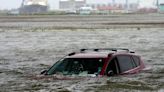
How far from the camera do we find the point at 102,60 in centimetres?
1573

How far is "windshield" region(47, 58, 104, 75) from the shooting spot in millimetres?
15664

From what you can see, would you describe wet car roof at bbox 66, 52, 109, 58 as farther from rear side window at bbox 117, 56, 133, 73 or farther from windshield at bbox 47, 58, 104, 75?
rear side window at bbox 117, 56, 133, 73

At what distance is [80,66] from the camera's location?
15.8 metres

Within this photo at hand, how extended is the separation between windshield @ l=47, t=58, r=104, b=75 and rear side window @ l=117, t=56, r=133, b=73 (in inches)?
32.7

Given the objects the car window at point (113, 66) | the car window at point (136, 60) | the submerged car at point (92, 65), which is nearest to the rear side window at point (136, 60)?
the car window at point (136, 60)

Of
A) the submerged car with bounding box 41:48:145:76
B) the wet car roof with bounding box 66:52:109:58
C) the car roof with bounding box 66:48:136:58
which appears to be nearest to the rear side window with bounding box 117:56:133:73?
the submerged car with bounding box 41:48:145:76

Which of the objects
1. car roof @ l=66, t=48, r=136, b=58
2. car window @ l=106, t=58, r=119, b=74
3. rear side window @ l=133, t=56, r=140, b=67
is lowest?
rear side window @ l=133, t=56, r=140, b=67

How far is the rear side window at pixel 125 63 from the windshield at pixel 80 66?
0.83 meters

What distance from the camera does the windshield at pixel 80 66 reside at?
51.4ft

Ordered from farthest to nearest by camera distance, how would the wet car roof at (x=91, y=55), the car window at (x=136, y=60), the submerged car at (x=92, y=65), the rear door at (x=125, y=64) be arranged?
1. the car window at (x=136, y=60)
2. the rear door at (x=125, y=64)
3. the wet car roof at (x=91, y=55)
4. the submerged car at (x=92, y=65)

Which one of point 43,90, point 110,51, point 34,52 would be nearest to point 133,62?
point 110,51

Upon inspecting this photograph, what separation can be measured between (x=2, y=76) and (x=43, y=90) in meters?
4.71

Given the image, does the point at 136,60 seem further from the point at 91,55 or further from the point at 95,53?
the point at 91,55

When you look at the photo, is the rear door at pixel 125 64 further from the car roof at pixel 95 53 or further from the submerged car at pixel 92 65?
the car roof at pixel 95 53
